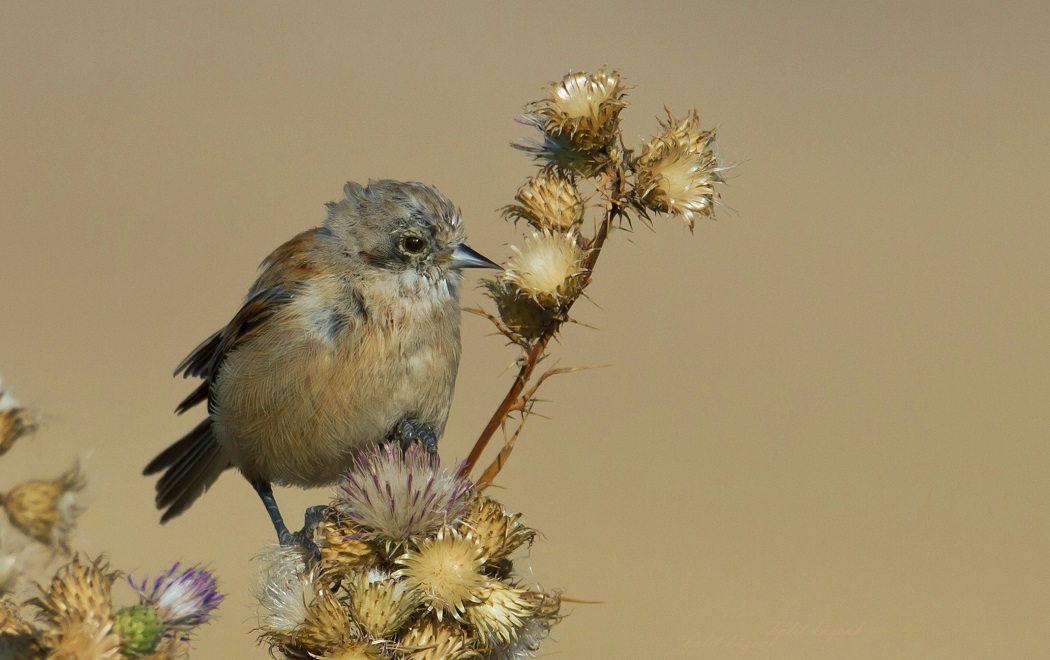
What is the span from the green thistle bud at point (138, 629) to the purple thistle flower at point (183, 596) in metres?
0.03

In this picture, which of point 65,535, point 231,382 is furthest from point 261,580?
point 231,382

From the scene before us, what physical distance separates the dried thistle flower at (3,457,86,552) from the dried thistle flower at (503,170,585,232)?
934mm

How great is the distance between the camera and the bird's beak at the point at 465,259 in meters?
2.90

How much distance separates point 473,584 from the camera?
1.55 meters

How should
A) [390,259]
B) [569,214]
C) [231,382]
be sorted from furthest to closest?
[231,382]
[390,259]
[569,214]

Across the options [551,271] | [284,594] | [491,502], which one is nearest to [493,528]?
[491,502]

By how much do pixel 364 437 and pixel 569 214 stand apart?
142cm

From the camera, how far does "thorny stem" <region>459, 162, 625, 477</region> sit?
5.59ft

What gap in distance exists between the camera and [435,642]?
152 cm

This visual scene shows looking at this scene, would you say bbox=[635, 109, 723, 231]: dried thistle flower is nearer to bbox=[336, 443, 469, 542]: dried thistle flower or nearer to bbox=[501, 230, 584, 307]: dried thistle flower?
bbox=[501, 230, 584, 307]: dried thistle flower

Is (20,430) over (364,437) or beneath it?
beneath

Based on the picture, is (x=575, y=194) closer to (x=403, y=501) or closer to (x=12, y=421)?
(x=403, y=501)

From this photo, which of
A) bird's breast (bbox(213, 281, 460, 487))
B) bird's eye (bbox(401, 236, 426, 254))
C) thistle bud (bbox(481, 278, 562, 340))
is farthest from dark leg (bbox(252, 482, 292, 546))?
thistle bud (bbox(481, 278, 562, 340))

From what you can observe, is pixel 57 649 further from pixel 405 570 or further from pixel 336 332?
pixel 336 332
